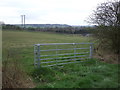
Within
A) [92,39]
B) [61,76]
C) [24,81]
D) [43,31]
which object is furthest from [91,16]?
[43,31]

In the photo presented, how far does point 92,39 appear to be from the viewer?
15.2 m

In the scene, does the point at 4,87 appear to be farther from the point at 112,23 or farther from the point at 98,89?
the point at 112,23

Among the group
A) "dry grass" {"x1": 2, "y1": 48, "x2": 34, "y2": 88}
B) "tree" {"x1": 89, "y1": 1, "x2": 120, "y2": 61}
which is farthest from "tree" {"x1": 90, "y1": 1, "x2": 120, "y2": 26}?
"dry grass" {"x1": 2, "y1": 48, "x2": 34, "y2": 88}

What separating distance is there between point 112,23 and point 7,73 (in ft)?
29.5

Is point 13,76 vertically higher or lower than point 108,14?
lower

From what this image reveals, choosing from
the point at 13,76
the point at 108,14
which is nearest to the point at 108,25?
the point at 108,14

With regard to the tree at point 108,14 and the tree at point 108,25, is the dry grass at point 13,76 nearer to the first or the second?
the tree at point 108,25

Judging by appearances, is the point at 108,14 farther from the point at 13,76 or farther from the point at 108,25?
the point at 13,76

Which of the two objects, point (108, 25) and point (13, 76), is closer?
point (13, 76)

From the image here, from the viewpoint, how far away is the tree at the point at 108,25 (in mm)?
11416

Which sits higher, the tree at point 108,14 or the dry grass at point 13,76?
the tree at point 108,14

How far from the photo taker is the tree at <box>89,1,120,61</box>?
1142 cm

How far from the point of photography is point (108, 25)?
41.1ft

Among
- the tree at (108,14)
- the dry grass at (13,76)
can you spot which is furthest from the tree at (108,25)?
the dry grass at (13,76)
